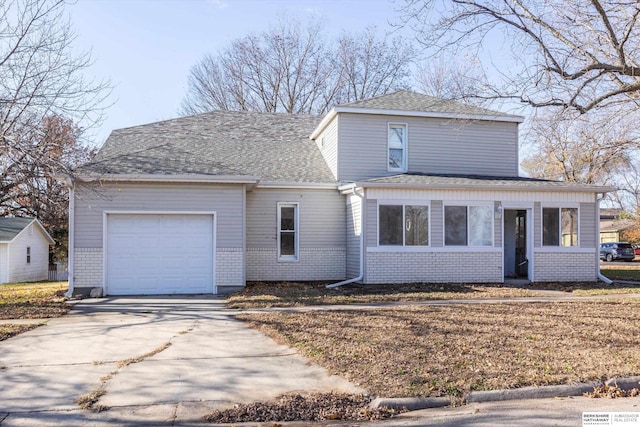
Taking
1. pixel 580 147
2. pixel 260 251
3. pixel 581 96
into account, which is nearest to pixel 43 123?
pixel 260 251

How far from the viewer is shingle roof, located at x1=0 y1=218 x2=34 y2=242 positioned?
3047 centimetres

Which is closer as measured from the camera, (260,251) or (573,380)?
(573,380)

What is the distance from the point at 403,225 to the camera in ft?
54.8

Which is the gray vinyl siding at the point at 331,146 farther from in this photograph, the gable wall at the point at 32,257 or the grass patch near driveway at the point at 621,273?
the gable wall at the point at 32,257

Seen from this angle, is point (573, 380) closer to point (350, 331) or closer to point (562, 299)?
point (350, 331)

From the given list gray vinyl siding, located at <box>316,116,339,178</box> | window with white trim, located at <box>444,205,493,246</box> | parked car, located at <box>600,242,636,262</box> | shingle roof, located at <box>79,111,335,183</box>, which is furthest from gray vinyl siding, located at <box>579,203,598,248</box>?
parked car, located at <box>600,242,636,262</box>

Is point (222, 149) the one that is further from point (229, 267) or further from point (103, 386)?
point (103, 386)

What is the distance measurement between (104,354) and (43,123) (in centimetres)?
808

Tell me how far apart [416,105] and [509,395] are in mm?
14325

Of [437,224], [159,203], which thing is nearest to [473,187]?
[437,224]

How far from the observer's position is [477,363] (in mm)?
6980

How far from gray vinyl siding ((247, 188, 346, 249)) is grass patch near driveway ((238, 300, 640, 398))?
6.81 metres

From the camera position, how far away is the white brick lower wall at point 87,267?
14594 millimetres

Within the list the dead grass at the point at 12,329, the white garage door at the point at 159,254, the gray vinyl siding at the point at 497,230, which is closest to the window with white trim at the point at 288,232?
the white garage door at the point at 159,254
